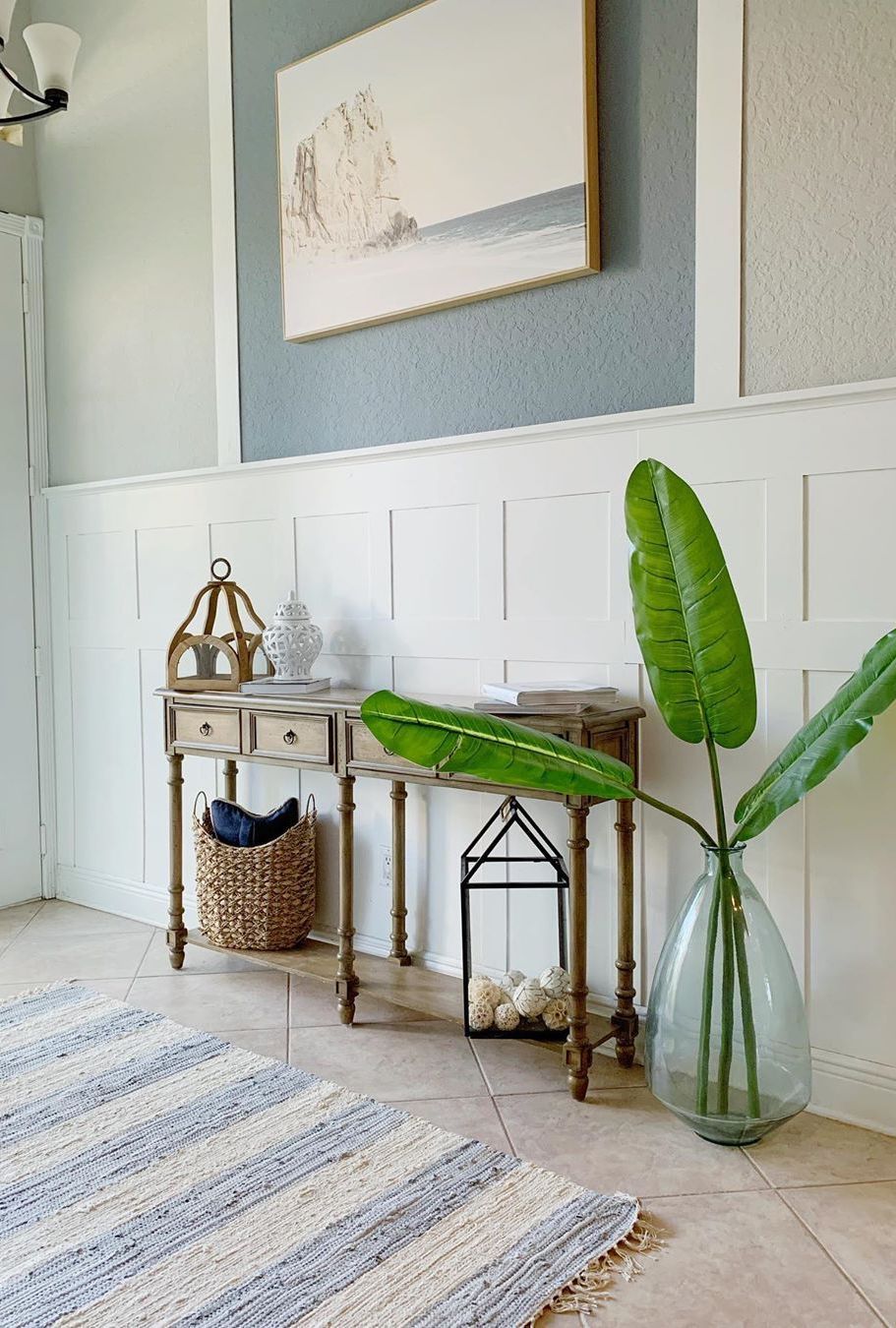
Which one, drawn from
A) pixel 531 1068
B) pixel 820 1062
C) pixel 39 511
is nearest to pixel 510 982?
pixel 531 1068

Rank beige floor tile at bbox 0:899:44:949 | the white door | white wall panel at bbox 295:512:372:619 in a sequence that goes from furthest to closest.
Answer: the white door → beige floor tile at bbox 0:899:44:949 → white wall panel at bbox 295:512:372:619

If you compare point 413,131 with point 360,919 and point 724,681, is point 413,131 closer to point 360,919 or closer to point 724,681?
point 724,681

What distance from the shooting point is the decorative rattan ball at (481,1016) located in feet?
8.02

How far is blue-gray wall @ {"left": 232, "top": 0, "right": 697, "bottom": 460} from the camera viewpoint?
2406mm

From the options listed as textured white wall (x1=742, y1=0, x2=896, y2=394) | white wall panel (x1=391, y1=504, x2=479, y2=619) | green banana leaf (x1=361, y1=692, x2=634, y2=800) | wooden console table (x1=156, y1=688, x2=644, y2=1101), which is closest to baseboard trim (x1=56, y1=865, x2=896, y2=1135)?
wooden console table (x1=156, y1=688, x2=644, y2=1101)

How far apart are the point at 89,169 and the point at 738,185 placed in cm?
249

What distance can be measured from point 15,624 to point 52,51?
2208 millimetres

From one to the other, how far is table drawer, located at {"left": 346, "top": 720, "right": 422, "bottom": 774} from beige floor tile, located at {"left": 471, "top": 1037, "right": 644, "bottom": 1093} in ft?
2.17

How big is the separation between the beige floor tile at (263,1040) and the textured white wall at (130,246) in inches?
70.6

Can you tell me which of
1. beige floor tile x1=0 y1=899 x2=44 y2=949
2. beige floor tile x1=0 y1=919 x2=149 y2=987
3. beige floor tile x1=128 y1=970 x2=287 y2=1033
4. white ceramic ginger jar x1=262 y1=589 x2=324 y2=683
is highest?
white ceramic ginger jar x1=262 y1=589 x2=324 y2=683

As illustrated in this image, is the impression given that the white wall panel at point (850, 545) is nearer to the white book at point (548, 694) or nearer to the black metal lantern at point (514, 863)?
the white book at point (548, 694)

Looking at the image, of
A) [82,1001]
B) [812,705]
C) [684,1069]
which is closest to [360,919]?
[82,1001]

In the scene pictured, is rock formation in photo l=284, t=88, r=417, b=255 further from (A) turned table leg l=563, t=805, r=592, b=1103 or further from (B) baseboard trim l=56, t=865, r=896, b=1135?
(B) baseboard trim l=56, t=865, r=896, b=1135

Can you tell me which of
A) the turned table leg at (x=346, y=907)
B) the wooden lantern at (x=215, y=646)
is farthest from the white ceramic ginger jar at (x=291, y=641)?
the turned table leg at (x=346, y=907)
